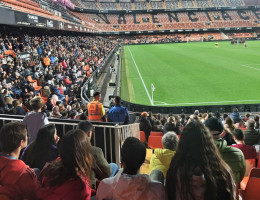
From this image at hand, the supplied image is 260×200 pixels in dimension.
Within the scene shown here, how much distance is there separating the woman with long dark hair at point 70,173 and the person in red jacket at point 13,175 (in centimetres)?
16

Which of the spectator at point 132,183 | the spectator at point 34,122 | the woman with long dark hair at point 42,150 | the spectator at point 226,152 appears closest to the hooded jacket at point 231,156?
the spectator at point 226,152

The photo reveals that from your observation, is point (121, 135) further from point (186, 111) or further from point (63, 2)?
point (63, 2)

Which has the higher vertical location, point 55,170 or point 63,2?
point 63,2

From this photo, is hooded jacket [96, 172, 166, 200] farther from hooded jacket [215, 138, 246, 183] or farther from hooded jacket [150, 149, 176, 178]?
hooded jacket [150, 149, 176, 178]

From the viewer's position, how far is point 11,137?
302cm

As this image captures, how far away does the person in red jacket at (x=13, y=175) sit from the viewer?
279 centimetres

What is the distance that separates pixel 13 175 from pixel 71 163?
609 mm

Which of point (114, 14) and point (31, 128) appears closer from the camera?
point (31, 128)

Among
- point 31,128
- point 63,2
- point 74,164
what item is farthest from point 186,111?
point 63,2

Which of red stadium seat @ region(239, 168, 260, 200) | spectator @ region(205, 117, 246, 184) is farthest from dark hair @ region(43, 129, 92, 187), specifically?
red stadium seat @ region(239, 168, 260, 200)

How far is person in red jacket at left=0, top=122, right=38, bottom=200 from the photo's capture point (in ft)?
9.17

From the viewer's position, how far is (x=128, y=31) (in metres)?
85.9

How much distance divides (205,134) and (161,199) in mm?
658

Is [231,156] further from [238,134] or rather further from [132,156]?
[238,134]
